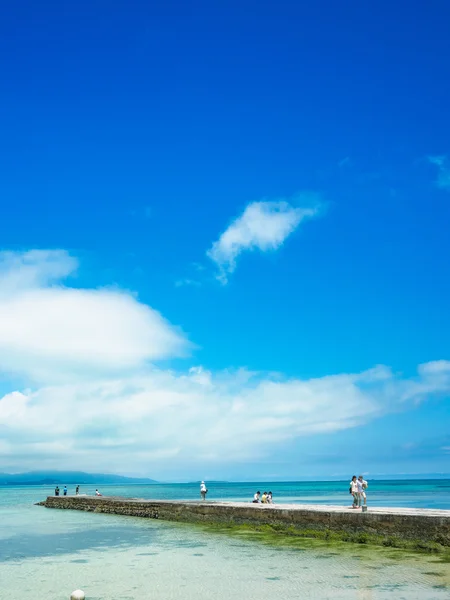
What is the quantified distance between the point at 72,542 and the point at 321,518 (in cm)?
1109

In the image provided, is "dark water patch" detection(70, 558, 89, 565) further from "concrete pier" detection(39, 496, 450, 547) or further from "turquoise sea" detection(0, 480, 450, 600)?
"concrete pier" detection(39, 496, 450, 547)

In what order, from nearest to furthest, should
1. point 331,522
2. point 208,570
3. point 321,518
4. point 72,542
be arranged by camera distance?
point 208,570, point 331,522, point 321,518, point 72,542

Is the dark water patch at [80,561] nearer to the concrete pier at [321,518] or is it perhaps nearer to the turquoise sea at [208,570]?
the turquoise sea at [208,570]

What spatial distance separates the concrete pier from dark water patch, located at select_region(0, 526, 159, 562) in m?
3.75

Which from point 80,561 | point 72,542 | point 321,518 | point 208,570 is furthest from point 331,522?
point 72,542

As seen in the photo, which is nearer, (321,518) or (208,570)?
(208,570)

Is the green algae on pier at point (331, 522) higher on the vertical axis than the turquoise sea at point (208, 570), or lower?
higher

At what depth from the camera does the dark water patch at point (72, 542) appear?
21375mm

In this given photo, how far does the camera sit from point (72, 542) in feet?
80.5

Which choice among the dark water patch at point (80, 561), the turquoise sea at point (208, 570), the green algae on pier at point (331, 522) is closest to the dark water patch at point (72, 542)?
the turquoise sea at point (208, 570)

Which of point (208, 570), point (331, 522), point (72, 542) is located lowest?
point (72, 542)

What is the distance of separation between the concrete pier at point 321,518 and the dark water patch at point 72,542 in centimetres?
375

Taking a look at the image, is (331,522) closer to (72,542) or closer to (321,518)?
(321,518)

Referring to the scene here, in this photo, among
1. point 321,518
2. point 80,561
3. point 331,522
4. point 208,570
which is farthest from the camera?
point 321,518
